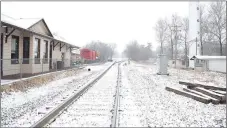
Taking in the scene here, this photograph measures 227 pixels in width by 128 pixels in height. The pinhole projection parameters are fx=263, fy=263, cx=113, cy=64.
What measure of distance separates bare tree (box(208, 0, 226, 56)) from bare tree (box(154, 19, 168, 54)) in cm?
3276

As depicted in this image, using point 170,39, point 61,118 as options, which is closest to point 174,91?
point 61,118

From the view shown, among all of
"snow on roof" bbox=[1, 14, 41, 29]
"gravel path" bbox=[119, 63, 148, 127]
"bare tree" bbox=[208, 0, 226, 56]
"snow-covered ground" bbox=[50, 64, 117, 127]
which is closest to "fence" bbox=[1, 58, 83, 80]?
"snow on roof" bbox=[1, 14, 41, 29]

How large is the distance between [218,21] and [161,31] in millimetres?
38502

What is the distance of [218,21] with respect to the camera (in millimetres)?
50812

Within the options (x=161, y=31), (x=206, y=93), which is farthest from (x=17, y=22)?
(x=161, y=31)

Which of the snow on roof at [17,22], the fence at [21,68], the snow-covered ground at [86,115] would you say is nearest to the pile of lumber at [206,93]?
the snow-covered ground at [86,115]

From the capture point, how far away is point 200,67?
44.6 meters

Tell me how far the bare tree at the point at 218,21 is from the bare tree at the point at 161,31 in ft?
107

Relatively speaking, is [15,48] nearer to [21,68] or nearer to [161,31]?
[21,68]

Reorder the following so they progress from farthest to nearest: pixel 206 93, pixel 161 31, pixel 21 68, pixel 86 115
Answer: pixel 161 31
pixel 21 68
pixel 206 93
pixel 86 115

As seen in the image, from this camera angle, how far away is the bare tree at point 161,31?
86.8 metres

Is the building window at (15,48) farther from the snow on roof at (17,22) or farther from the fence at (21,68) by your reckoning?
the snow on roof at (17,22)

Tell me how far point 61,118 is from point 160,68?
19948 mm

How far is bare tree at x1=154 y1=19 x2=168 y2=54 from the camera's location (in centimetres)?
8675
